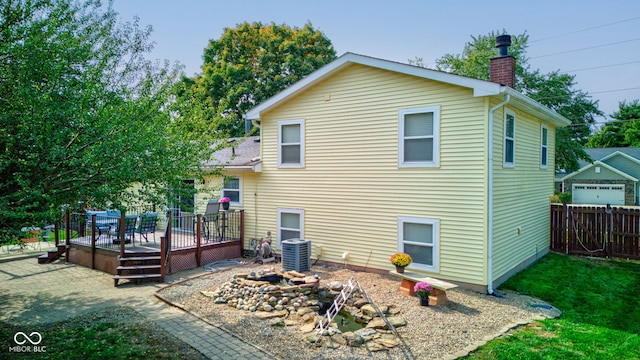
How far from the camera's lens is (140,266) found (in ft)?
33.4

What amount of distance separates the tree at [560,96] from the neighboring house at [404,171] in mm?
10123

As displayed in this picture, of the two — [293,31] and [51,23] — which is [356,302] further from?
[293,31]

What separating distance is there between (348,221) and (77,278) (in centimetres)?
778

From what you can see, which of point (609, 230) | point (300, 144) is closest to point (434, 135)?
point (300, 144)

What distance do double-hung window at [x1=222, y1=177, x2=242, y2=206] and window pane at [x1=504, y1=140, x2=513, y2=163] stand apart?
842cm

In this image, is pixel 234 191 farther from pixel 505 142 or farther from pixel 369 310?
pixel 505 142

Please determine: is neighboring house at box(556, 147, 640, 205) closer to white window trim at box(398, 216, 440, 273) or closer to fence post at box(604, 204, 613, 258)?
fence post at box(604, 204, 613, 258)

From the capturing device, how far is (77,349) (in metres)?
5.85

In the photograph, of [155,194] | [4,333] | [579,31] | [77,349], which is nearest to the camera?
[77,349]

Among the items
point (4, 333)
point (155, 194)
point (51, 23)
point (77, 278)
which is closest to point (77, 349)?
point (4, 333)

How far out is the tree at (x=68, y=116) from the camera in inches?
199

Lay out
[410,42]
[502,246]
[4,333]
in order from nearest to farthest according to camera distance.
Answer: [4,333] → [502,246] → [410,42]

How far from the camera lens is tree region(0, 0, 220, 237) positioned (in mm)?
5055

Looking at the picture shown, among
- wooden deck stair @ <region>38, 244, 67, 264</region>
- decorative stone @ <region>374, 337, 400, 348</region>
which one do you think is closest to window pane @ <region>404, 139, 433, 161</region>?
decorative stone @ <region>374, 337, 400, 348</region>
